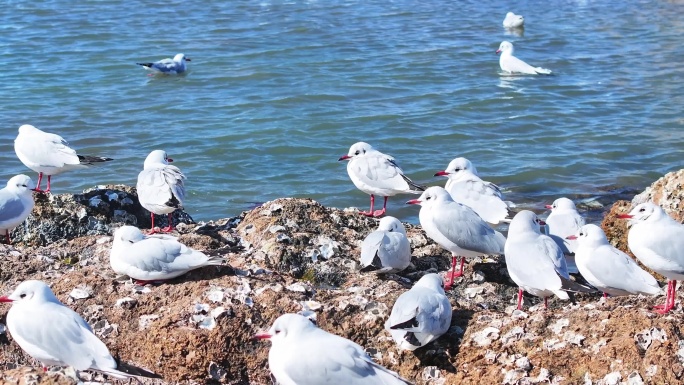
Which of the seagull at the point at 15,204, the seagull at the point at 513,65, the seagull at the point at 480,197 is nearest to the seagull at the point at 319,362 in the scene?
the seagull at the point at 15,204

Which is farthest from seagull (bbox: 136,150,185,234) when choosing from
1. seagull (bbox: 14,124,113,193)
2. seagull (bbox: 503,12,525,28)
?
seagull (bbox: 503,12,525,28)

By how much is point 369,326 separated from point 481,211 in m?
2.97

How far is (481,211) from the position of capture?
7.89 meters

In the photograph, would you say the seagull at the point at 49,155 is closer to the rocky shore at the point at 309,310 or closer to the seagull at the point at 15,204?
the seagull at the point at 15,204

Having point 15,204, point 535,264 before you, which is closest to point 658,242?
point 535,264

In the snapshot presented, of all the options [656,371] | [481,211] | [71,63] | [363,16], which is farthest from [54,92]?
[656,371]

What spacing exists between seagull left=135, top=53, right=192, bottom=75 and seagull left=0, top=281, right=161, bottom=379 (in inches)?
532

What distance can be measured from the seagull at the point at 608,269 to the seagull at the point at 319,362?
196cm

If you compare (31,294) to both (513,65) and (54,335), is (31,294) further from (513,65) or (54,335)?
(513,65)

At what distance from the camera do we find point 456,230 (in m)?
6.61

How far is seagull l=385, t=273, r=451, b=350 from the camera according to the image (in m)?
4.76

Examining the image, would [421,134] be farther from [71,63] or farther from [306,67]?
[71,63]

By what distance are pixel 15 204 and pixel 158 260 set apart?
81.7 inches

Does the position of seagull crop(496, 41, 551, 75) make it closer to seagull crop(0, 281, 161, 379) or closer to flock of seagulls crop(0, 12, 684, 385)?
flock of seagulls crop(0, 12, 684, 385)
